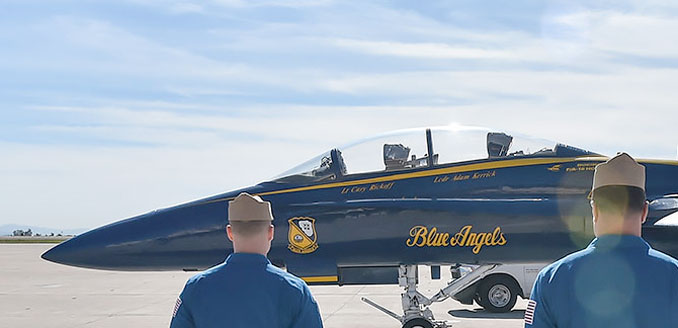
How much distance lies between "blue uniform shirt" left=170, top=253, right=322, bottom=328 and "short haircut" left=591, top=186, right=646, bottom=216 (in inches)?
56.6

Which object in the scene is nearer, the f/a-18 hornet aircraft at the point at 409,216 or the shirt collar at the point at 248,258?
the shirt collar at the point at 248,258

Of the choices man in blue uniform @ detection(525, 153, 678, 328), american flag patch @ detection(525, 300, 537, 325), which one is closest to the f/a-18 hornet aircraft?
american flag patch @ detection(525, 300, 537, 325)

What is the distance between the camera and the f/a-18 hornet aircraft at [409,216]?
9.63 metres

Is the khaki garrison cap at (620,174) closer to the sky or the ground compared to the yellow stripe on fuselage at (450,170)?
closer to the ground

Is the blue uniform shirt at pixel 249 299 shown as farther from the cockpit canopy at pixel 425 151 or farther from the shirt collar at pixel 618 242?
the cockpit canopy at pixel 425 151

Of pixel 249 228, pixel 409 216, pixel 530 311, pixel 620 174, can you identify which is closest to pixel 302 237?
pixel 409 216

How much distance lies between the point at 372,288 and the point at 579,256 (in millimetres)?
19059

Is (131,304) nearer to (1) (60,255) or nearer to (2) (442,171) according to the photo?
(1) (60,255)

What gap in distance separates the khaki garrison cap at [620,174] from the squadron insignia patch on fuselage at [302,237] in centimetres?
647

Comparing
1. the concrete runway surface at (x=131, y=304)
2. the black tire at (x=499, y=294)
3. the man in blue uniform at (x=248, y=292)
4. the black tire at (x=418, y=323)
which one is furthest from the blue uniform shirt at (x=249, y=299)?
the black tire at (x=499, y=294)

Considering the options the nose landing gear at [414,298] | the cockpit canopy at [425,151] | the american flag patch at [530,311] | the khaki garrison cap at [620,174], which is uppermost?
the cockpit canopy at [425,151]

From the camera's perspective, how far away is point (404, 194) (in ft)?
32.6

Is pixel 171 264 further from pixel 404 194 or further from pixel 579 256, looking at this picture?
pixel 579 256

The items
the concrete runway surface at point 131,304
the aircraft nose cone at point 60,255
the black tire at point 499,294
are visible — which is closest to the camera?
the aircraft nose cone at point 60,255
